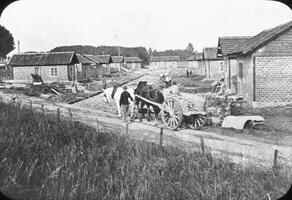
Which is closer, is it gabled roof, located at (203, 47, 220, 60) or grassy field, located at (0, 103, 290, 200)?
grassy field, located at (0, 103, 290, 200)

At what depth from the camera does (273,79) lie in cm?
1424

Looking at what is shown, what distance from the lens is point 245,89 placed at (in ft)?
52.4

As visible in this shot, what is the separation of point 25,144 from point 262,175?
4.02 meters

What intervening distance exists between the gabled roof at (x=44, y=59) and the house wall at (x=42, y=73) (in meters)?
0.40

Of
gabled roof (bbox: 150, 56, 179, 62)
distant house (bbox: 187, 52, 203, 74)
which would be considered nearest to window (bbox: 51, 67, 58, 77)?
distant house (bbox: 187, 52, 203, 74)

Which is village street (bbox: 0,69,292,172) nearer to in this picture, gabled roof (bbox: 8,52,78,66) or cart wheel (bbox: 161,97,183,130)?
cart wheel (bbox: 161,97,183,130)

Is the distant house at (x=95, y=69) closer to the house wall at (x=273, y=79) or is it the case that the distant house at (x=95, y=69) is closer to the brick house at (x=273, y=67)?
the brick house at (x=273, y=67)

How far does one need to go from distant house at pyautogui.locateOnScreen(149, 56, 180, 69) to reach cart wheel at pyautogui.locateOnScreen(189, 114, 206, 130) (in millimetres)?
76345

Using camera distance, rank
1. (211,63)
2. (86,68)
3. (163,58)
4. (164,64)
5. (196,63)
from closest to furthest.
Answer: (86,68) → (211,63) → (196,63) → (164,64) → (163,58)

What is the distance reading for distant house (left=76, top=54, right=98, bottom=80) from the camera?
32438 mm

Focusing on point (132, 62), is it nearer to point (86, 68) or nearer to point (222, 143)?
point (86, 68)

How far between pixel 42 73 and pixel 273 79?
22730mm

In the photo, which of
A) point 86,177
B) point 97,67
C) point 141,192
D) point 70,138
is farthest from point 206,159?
point 97,67

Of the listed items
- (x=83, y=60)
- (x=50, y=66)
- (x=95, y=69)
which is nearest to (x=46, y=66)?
(x=50, y=66)
